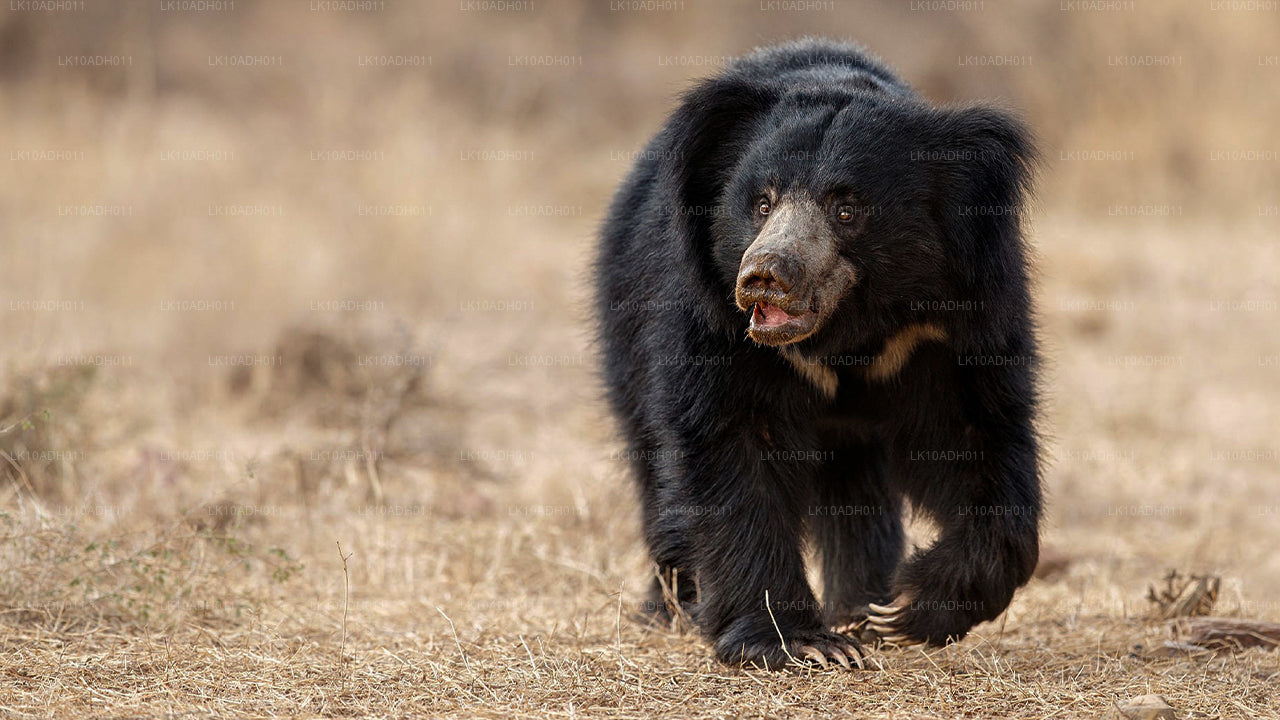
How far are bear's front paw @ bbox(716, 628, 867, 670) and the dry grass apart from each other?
10 centimetres

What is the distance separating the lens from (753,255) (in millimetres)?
3297

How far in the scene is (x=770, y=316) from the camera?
332 centimetres

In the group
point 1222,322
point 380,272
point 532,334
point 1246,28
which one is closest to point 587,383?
point 532,334

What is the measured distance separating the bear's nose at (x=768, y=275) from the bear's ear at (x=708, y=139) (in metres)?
0.50

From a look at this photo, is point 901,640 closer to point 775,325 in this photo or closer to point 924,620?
point 924,620

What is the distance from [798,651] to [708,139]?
4.55 ft

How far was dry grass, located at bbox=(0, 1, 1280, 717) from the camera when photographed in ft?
11.7

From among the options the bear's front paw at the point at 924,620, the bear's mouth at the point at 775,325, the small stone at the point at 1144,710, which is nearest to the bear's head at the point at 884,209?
the bear's mouth at the point at 775,325

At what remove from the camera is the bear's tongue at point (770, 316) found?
3.31 meters

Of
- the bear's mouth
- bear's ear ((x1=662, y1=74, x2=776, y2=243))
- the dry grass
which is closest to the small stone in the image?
the dry grass

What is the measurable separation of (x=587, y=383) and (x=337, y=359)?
5.33 ft

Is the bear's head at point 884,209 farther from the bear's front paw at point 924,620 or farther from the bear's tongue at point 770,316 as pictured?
the bear's front paw at point 924,620

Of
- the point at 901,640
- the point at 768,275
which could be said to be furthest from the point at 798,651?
the point at 768,275

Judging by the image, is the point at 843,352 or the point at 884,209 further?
the point at 843,352
